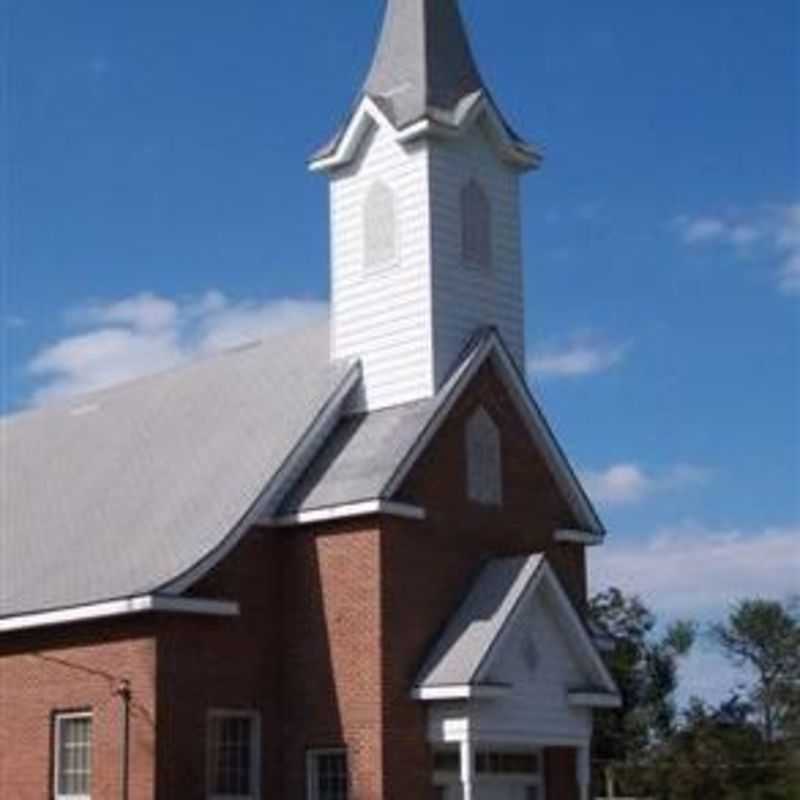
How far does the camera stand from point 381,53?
108ft

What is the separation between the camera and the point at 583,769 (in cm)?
2972

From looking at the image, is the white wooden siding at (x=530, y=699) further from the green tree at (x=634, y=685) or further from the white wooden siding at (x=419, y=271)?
the green tree at (x=634, y=685)

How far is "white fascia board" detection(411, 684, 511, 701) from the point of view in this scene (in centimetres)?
2667

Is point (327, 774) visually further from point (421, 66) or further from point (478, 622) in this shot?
point (421, 66)

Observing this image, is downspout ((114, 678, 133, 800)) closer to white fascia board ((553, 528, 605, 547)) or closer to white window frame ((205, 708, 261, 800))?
white window frame ((205, 708, 261, 800))

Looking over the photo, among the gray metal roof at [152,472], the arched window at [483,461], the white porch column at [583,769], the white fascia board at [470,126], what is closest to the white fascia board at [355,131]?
the white fascia board at [470,126]

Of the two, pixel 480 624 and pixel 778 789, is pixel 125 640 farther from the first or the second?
pixel 778 789

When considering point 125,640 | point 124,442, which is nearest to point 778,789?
point 124,442

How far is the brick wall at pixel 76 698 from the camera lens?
2706 cm

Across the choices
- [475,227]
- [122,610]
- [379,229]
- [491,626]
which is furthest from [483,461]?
[122,610]

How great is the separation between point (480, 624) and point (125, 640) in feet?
17.8

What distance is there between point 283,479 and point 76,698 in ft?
15.5

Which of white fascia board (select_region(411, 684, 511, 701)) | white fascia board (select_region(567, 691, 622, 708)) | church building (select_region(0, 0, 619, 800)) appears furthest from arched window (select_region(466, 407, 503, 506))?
white fascia board (select_region(411, 684, 511, 701))

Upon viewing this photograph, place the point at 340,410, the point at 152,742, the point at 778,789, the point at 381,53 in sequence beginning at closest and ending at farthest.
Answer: the point at 152,742 → the point at 340,410 → the point at 381,53 → the point at 778,789
